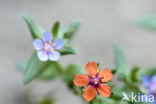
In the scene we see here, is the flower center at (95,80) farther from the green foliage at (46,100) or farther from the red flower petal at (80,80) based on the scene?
the green foliage at (46,100)

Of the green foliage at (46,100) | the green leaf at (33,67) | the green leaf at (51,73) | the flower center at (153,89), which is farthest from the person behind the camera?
the green foliage at (46,100)

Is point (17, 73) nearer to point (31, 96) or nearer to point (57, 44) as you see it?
point (31, 96)

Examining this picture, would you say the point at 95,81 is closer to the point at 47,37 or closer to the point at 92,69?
the point at 92,69

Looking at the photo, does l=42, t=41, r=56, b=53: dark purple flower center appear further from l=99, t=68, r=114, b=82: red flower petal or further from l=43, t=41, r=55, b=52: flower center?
l=99, t=68, r=114, b=82: red flower petal

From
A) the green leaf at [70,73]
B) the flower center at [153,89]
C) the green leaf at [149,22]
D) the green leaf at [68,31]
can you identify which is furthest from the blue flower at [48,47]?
the green leaf at [149,22]

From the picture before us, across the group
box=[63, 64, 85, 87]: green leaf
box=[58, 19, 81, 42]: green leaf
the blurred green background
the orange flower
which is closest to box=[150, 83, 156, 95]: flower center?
the orange flower

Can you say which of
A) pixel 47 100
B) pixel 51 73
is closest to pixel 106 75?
pixel 51 73

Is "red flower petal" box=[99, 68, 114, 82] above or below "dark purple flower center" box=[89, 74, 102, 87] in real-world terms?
above
